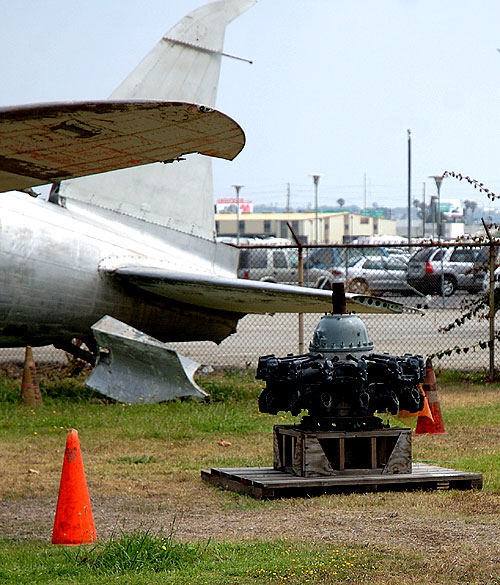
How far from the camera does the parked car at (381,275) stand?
29.2m

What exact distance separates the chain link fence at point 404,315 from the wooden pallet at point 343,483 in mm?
6509

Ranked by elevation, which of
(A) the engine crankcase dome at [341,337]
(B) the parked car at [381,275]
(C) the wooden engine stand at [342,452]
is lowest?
(C) the wooden engine stand at [342,452]

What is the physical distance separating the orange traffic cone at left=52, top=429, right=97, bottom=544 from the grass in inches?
5.0

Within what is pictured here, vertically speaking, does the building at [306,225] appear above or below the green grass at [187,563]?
above

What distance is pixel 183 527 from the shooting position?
6.53 meters

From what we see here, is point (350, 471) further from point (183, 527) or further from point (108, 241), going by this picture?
point (108, 241)

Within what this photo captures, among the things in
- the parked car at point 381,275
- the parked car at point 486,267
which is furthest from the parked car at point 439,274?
the parked car at point 486,267

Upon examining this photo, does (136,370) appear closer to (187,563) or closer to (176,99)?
(176,99)

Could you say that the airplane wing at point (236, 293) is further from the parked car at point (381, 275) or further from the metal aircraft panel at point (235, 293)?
the parked car at point (381, 275)

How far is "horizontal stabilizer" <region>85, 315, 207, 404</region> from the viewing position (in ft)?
40.6

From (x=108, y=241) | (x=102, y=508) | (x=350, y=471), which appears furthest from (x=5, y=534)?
(x=108, y=241)

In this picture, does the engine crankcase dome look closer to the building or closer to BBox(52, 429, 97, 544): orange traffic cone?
BBox(52, 429, 97, 544): orange traffic cone

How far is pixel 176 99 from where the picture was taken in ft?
45.2

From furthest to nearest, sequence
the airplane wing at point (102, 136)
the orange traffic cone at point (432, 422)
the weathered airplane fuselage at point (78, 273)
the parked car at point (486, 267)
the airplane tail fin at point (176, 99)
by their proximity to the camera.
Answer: the parked car at point (486, 267)
the airplane tail fin at point (176, 99)
the weathered airplane fuselage at point (78, 273)
the orange traffic cone at point (432, 422)
the airplane wing at point (102, 136)
